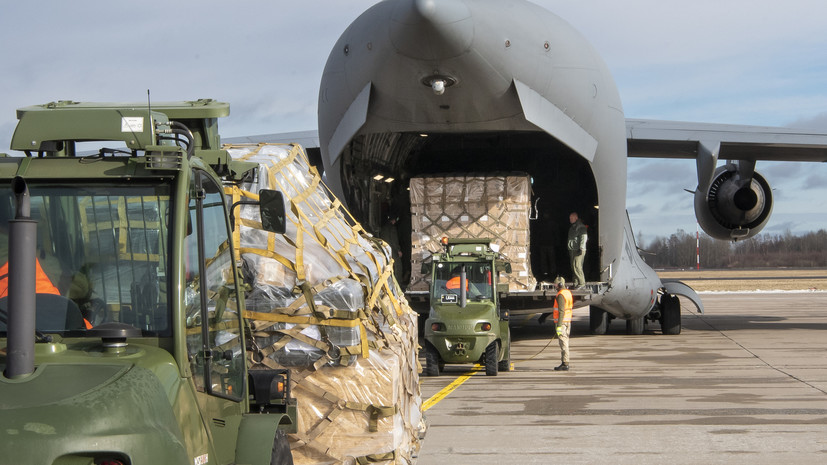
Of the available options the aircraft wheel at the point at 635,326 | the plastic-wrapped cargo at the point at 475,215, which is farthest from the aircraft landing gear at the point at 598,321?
the plastic-wrapped cargo at the point at 475,215

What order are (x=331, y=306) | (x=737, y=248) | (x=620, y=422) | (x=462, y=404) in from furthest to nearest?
(x=737, y=248)
(x=462, y=404)
(x=620, y=422)
(x=331, y=306)

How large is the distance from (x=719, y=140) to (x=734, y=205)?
1.58m

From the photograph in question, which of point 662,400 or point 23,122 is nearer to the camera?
point 23,122

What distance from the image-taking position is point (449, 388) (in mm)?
12555

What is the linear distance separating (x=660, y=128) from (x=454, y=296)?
744 cm

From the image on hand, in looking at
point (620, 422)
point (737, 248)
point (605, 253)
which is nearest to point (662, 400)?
point (620, 422)

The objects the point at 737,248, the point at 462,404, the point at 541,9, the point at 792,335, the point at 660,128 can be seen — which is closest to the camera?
the point at 462,404

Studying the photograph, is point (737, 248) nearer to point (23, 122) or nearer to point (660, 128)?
point (660, 128)

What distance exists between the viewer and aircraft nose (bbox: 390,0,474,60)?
462 inches

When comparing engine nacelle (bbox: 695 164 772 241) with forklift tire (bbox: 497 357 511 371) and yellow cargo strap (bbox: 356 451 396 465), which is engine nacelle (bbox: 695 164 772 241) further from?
yellow cargo strap (bbox: 356 451 396 465)

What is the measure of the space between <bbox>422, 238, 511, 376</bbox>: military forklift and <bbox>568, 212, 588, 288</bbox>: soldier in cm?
201

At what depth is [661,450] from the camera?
323 inches

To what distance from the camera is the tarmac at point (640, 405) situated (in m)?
8.19

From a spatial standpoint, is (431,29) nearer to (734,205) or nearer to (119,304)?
(119,304)
